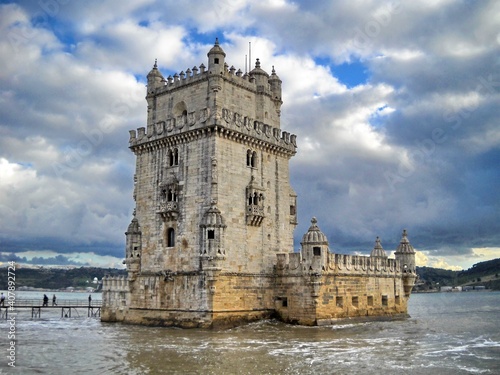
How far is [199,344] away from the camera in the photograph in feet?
101

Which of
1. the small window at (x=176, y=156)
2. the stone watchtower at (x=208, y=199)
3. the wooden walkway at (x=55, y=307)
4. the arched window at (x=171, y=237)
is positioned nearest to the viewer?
the stone watchtower at (x=208, y=199)

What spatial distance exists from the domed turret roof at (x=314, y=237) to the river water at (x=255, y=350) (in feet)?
19.6

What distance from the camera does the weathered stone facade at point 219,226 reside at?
38.6 m

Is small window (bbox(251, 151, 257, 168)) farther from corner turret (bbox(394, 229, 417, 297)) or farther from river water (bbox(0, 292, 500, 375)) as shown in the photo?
corner turret (bbox(394, 229, 417, 297))

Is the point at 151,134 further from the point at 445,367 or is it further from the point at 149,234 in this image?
the point at 445,367

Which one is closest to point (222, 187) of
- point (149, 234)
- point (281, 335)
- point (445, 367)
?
point (149, 234)

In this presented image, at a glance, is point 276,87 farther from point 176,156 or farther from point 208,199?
point 208,199

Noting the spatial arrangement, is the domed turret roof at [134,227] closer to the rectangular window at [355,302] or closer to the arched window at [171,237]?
the arched window at [171,237]

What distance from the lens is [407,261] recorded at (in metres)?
52.5

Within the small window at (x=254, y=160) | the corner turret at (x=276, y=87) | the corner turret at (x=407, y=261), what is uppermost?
the corner turret at (x=276, y=87)

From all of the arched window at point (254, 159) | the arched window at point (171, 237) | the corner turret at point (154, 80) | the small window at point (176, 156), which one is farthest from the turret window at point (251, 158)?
the corner turret at point (154, 80)

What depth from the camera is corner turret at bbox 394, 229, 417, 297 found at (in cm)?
5191

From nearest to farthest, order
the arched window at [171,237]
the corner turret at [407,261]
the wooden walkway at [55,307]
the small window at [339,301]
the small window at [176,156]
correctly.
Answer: the arched window at [171,237] < the small window at [176,156] < the small window at [339,301] < the wooden walkway at [55,307] < the corner turret at [407,261]

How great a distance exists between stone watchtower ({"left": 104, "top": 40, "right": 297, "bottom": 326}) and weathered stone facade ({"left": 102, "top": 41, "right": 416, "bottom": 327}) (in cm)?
A: 8
